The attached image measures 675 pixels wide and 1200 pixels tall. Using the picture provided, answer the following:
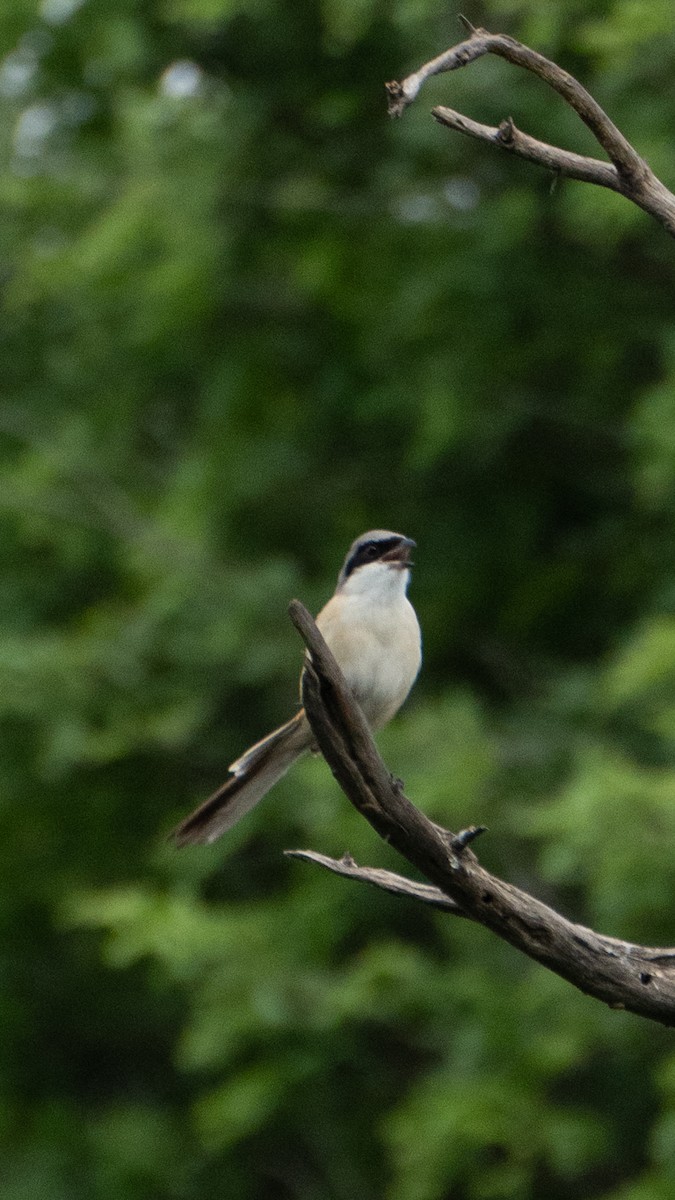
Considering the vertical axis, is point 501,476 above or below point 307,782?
above

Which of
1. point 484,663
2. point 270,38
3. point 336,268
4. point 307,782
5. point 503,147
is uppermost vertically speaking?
point 270,38

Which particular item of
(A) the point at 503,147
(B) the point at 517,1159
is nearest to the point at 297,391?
(B) the point at 517,1159

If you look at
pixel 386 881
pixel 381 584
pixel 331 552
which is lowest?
pixel 386 881

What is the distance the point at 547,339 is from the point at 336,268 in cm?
120

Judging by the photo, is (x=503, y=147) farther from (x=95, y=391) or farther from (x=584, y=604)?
(x=95, y=391)

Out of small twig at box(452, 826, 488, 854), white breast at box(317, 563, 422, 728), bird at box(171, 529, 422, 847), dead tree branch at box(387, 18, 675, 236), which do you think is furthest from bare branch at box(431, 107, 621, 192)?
white breast at box(317, 563, 422, 728)

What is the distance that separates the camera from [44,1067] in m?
12.6

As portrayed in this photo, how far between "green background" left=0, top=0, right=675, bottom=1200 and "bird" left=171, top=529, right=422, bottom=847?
8.22 ft

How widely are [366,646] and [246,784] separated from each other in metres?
0.67

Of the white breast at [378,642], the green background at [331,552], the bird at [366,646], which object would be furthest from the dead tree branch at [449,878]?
the green background at [331,552]

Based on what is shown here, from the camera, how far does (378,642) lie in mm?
5430

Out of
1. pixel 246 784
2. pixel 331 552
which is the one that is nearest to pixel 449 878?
pixel 246 784

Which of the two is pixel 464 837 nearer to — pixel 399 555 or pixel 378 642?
pixel 378 642

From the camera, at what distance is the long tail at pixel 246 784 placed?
4547 millimetres
